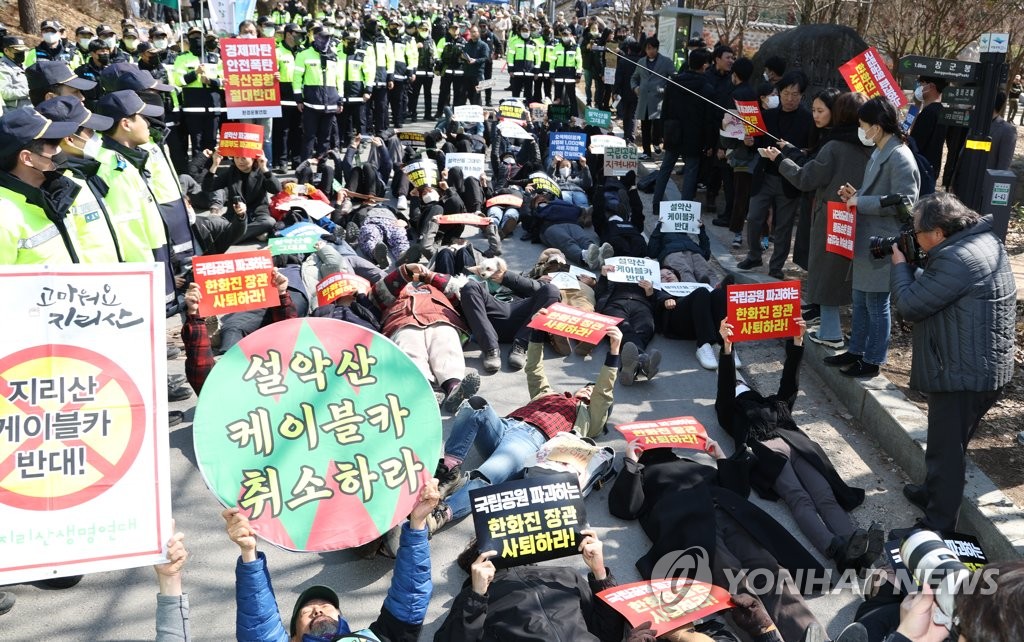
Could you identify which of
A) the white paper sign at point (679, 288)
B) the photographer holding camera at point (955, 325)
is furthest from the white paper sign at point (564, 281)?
the photographer holding camera at point (955, 325)

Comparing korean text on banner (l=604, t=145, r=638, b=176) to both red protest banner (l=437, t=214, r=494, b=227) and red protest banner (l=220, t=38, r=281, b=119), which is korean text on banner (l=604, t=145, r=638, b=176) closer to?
red protest banner (l=437, t=214, r=494, b=227)

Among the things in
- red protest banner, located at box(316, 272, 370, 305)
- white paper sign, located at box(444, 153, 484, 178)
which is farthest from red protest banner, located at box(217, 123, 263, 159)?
red protest banner, located at box(316, 272, 370, 305)

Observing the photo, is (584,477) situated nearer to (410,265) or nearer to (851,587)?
(851,587)

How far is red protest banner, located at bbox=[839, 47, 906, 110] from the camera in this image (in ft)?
23.9

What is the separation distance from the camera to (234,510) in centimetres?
337

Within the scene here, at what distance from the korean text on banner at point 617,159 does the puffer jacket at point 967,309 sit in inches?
274

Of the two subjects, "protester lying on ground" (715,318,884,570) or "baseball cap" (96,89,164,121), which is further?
"baseball cap" (96,89,164,121)

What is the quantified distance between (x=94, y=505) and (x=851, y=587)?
371cm

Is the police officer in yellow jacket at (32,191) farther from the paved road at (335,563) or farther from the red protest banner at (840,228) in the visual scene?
the red protest banner at (840,228)

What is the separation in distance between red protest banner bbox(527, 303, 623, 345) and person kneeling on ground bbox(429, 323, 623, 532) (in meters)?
0.11

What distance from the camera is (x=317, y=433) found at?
351cm

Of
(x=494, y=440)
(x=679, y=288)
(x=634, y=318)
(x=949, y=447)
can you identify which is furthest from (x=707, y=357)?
(x=949, y=447)

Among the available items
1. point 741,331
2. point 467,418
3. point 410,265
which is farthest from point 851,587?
point 410,265

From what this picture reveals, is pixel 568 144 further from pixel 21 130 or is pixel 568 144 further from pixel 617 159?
pixel 21 130
